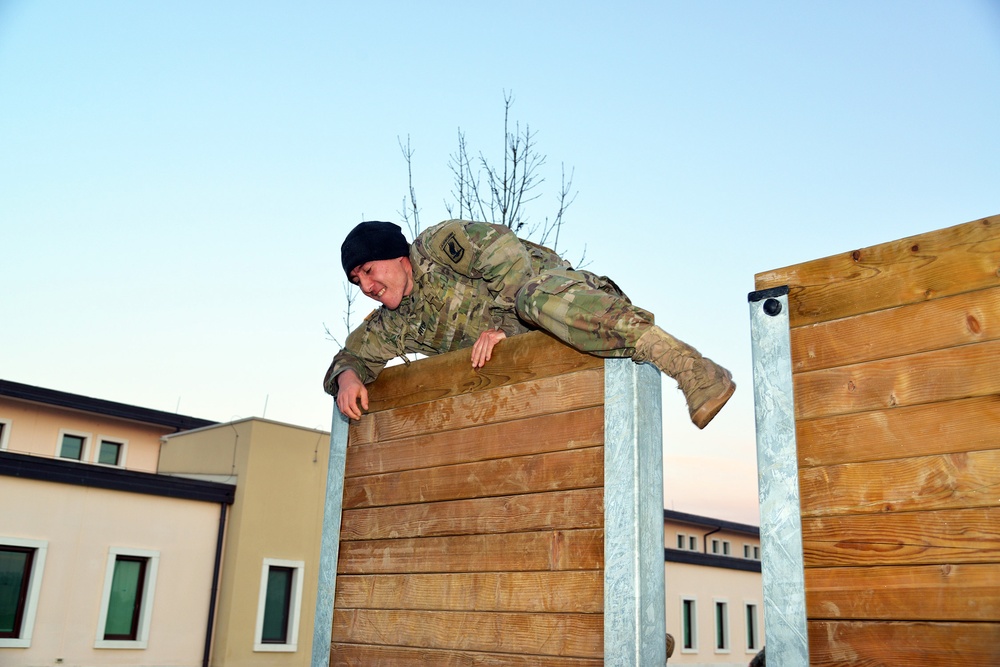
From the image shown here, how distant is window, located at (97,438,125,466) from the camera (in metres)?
21.1

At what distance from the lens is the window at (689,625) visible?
85.9 ft

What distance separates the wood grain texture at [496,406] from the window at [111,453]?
18526 millimetres

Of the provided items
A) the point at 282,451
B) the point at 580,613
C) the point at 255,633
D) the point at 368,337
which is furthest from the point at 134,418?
the point at 580,613

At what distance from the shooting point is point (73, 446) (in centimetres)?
2077

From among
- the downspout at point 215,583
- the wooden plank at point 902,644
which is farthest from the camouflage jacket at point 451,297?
the downspout at point 215,583

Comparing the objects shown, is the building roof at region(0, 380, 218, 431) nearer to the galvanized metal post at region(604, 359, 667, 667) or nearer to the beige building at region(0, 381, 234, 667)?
the beige building at region(0, 381, 234, 667)

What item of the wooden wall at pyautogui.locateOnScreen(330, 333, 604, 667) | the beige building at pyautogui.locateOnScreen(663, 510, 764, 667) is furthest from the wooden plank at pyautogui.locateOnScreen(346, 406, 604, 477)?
the beige building at pyautogui.locateOnScreen(663, 510, 764, 667)

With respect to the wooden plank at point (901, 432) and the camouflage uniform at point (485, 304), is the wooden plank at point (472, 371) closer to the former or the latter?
the camouflage uniform at point (485, 304)

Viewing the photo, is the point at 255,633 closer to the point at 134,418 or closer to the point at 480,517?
the point at 134,418

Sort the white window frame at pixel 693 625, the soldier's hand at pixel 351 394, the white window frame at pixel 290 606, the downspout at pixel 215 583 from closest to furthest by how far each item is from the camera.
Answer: the soldier's hand at pixel 351 394
the downspout at pixel 215 583
the white window frame at pixel 290 606
the white window frame at pixel 693 625

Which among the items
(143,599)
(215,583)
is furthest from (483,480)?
(215,583)

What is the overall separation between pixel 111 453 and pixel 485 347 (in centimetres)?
1970

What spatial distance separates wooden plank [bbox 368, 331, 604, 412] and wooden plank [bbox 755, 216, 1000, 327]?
935 mm

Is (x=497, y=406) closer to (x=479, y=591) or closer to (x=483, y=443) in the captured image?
(x=483, y=443)
